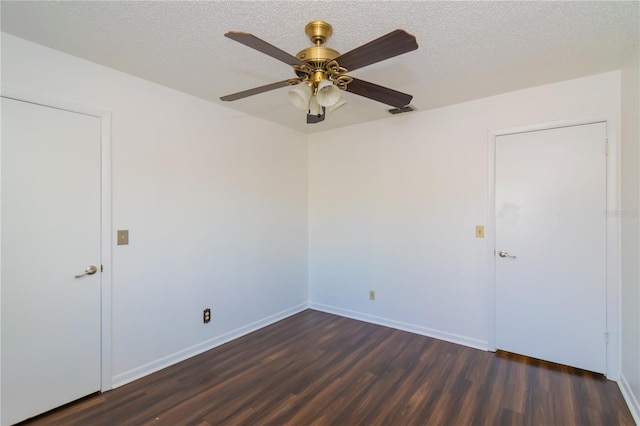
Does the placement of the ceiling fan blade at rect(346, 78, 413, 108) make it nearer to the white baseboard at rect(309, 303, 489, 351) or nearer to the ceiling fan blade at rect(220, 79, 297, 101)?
the ceiling fan blade at rect(220, 79, 297, 101)

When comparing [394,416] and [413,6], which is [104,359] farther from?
[413,6]

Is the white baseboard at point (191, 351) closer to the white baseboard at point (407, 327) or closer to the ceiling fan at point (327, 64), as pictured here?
the white baseboard at point (407, 327)

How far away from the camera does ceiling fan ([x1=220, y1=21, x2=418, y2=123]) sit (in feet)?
4.46

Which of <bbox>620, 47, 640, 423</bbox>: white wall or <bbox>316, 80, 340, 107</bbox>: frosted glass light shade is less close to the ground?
<bbox>316, 80, 340, 107</bbox>: frosted glass light shade

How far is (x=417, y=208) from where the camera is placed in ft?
11.4

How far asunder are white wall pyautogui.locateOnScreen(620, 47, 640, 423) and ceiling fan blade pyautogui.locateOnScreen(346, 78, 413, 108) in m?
1.73

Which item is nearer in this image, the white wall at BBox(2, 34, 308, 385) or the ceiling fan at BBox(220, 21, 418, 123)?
the ceiling fan at BBox(220, 21, 418, 123)

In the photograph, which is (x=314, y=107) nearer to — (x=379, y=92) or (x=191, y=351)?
(x=379, y=92)

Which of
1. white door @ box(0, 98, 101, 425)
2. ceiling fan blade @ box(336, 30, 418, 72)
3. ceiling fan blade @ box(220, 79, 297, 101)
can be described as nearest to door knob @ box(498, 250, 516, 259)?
ceiling fan blade @ box(336, 30, 418, 72)

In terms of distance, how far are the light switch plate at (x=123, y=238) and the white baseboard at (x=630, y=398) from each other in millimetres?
3859

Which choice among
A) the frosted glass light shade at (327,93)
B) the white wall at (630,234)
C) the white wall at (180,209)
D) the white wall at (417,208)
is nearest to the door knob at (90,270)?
the white wall at (180,209)

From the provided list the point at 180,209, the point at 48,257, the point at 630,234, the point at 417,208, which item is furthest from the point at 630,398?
the point at 48,257

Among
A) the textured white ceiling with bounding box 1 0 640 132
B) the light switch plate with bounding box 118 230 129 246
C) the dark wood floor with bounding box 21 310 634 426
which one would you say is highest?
the textured white ceiling with bounding box 1 0 640 132

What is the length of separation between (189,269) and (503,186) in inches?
124
